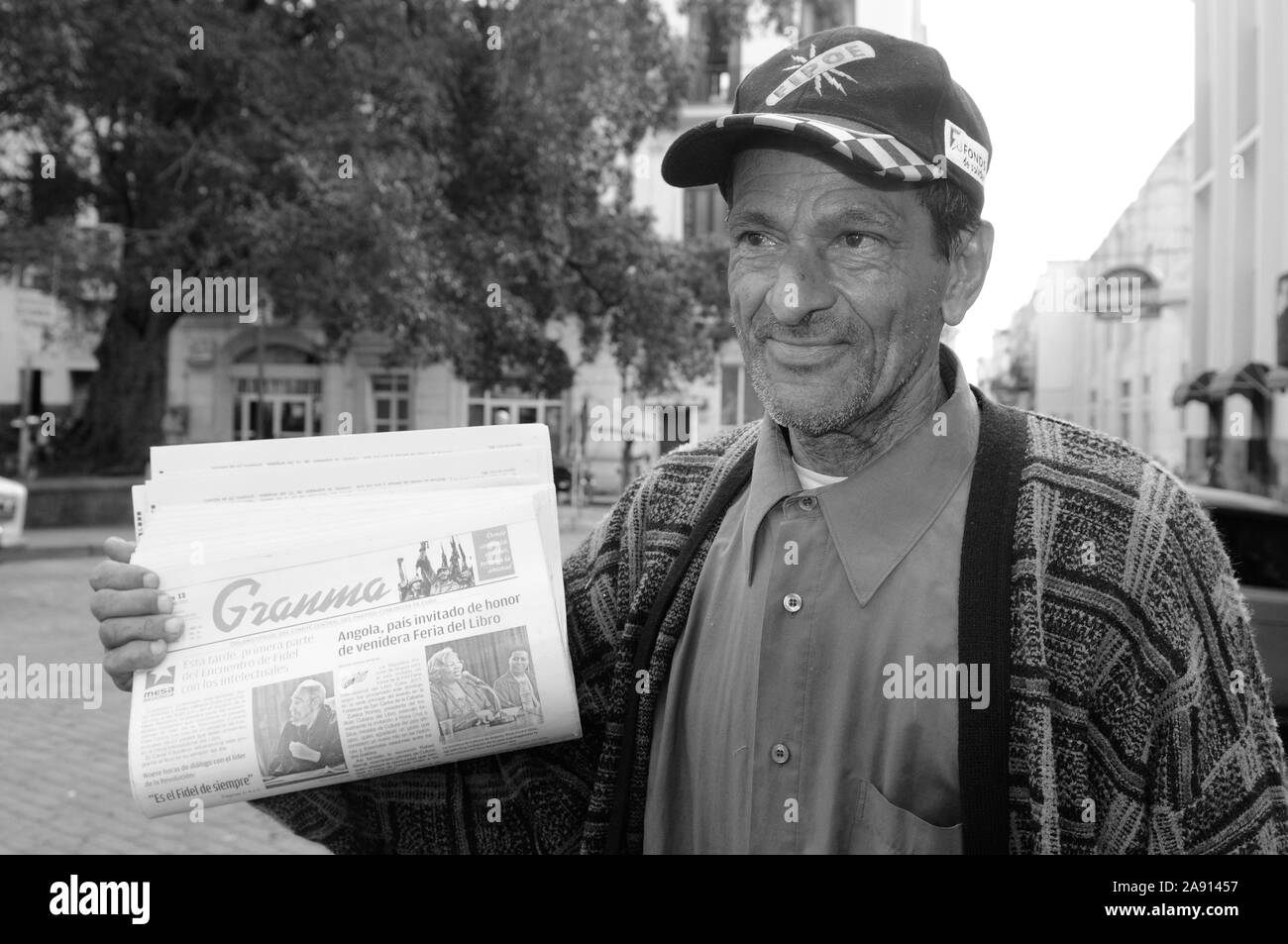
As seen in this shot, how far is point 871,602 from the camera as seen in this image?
1679 mm

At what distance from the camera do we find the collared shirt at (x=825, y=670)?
1.60m

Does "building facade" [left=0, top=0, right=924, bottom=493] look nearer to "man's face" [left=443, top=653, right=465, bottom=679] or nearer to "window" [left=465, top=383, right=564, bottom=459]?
"window" [left=465, top=383, right=564, bottom=459]

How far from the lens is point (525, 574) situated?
5.54 ft

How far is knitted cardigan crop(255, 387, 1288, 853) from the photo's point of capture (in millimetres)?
1503

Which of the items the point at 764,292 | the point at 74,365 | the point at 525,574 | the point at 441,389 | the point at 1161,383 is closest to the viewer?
the point at 525,574

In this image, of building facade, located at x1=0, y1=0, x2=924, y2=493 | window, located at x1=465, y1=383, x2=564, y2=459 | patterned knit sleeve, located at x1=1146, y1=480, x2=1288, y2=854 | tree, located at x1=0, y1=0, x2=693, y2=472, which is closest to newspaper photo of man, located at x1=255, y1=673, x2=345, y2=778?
patterned knit sleeve, located at x1=1146, y1=480, x2=1288, y2=854

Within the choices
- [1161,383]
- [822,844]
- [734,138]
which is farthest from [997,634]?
[1161,383]

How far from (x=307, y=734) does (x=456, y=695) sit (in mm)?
209

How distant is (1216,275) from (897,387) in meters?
20.9

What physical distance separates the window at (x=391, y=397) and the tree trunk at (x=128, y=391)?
11.1 metres

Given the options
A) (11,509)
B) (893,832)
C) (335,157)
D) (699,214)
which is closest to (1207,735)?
(893,832)

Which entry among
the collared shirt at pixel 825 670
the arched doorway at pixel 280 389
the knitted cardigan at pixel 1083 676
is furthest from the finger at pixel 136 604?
the arched doorway at pixel 280 389

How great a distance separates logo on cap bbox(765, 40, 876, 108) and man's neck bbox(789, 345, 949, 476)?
461 millimetres
